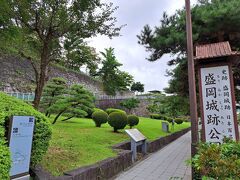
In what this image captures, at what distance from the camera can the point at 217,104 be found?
17.3 ft

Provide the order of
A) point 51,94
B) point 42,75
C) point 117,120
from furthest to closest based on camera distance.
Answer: point 51,94, point 117,120, point 42,75

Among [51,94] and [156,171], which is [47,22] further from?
[51,94]

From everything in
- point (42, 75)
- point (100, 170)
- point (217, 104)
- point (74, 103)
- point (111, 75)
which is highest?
point (111, 75)

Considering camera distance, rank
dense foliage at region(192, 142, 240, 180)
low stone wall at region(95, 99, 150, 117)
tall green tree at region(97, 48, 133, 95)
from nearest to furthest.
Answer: dense foliage at region(192, 142, 240, 180), low stone wall at region(95, 99, 150, 117), tall green tree at region(97, 48, 133, 95)

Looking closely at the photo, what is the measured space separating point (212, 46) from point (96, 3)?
4.50 metres

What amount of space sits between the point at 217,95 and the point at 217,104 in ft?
0.64

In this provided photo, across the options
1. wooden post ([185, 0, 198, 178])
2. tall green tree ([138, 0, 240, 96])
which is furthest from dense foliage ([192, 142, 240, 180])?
tall green tree ([138, 0, 240, 96])

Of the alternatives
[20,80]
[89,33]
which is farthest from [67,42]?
[20,80]

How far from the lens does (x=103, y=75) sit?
135ft

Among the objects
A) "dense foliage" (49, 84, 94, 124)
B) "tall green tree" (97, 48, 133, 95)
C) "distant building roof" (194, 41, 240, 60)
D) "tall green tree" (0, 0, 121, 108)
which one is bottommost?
"dense foliage" (49, 84, 94, 124)

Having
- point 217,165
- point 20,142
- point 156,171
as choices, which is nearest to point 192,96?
point 217,165

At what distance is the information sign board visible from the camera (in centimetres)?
514

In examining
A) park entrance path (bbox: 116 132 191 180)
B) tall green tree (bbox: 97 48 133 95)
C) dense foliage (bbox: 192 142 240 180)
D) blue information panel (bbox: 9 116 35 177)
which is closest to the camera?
dense foliage (bbox: 192 142 240 180)

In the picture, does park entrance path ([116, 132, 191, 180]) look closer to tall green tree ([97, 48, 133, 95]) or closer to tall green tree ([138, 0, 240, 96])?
tall green tree ([138, 0, 240, 96])
